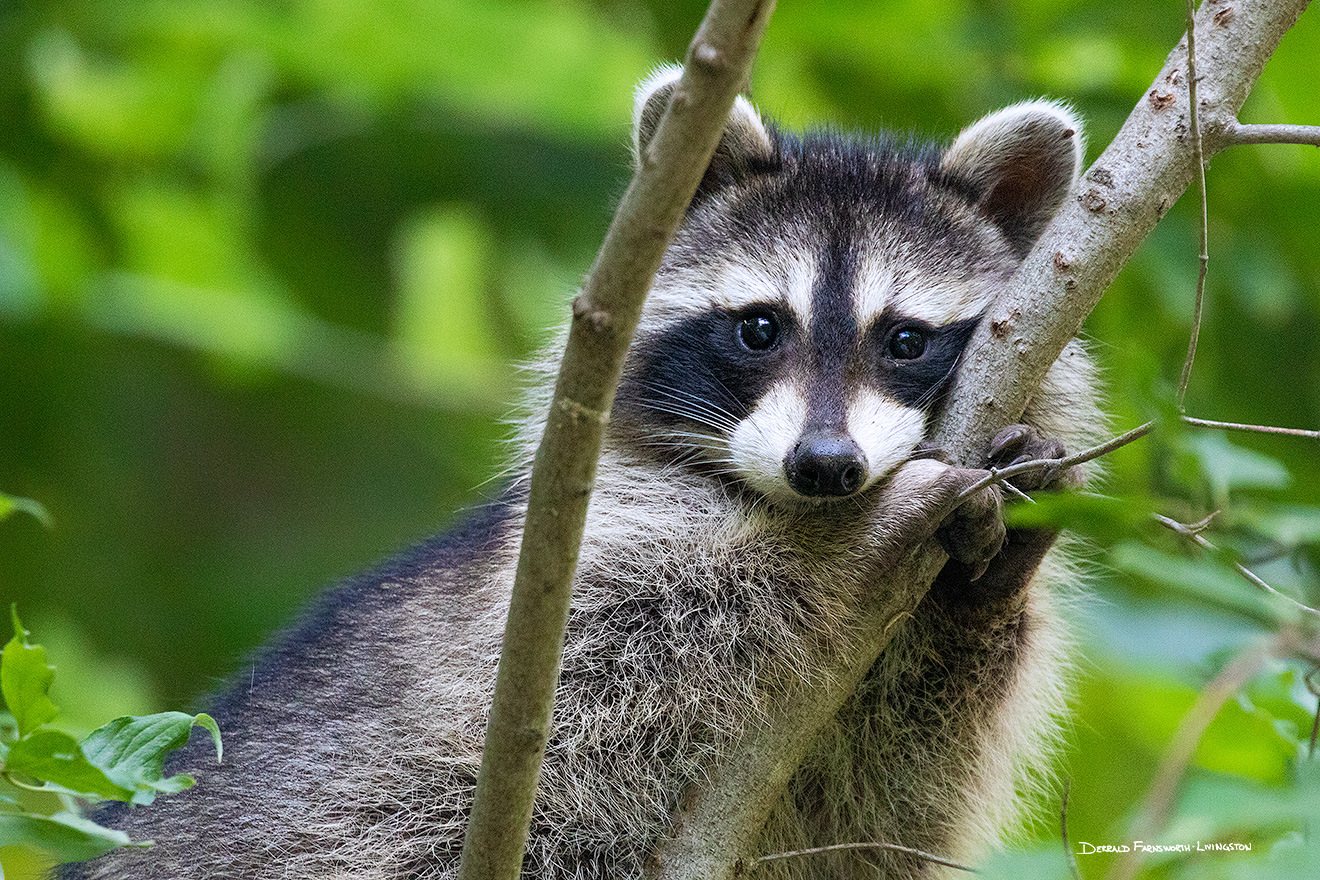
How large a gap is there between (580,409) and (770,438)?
1469mm

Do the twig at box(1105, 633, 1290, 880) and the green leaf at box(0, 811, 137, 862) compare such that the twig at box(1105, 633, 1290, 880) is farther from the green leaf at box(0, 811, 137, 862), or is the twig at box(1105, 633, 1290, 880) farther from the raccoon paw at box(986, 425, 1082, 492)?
the green leaf at box(0, 811, 137, 862)


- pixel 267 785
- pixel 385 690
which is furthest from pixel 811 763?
pixel 267 785

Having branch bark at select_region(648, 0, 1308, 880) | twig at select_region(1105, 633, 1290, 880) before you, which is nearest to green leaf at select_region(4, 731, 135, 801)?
branch bark at select_region(648, 0, 1308, 880)

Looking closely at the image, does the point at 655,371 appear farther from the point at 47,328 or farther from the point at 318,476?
the point at 318,476

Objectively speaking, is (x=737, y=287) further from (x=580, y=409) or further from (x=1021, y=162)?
(x=580, y=409)

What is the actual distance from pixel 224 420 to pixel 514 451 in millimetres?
4575

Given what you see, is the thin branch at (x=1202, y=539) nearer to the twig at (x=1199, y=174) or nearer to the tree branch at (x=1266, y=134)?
the twig at (x=1199, y=174)

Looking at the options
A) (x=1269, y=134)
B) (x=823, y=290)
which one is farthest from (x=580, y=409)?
(x=823, y=290)

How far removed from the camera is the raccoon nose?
10.8 ft

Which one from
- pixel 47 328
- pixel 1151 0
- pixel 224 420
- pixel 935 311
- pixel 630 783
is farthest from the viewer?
pixel 224 420

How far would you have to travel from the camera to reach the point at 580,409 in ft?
6.95

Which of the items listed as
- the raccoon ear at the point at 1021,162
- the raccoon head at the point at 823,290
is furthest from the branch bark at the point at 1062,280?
the raccoon ear at the point at 1021,162

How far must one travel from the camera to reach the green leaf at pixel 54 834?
7.29 feet

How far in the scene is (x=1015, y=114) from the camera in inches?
161
